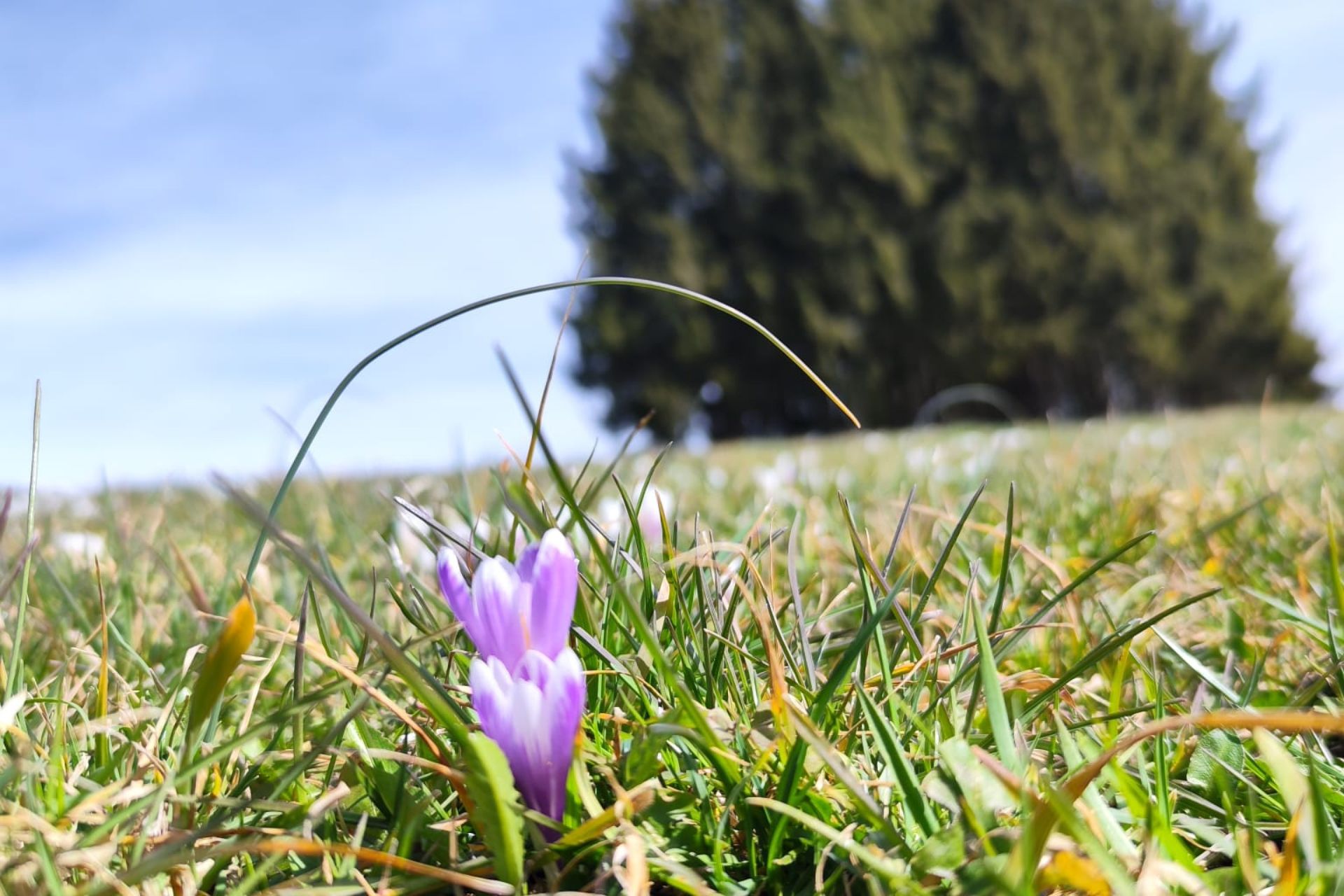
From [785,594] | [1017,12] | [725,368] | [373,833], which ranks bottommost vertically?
[373,833]

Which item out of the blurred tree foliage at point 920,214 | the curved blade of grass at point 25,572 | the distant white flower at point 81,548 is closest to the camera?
the curved blade of grass at point 25,572

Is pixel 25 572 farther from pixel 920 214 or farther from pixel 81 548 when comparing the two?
pixel 920 214

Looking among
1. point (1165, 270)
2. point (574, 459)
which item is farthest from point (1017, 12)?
point (574, 459)

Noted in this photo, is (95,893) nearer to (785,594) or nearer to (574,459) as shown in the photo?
(785,594)

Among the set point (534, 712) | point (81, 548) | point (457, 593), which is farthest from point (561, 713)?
point (81, 548)

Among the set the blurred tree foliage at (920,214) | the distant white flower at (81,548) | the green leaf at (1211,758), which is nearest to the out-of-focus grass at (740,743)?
the green leaf at (1211,758)

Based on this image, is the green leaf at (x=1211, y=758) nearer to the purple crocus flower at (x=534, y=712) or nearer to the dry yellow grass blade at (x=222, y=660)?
the purple crocus flower at (x=534, y=712)
